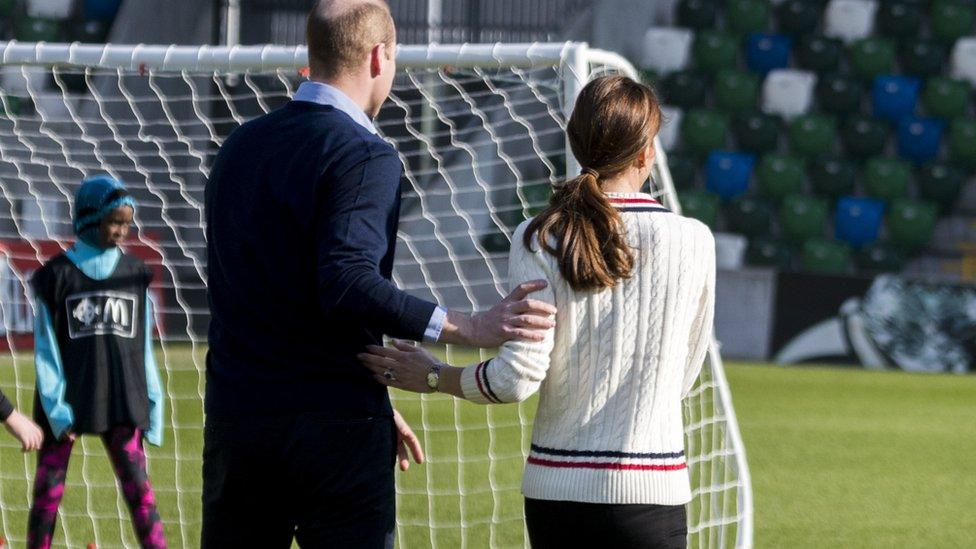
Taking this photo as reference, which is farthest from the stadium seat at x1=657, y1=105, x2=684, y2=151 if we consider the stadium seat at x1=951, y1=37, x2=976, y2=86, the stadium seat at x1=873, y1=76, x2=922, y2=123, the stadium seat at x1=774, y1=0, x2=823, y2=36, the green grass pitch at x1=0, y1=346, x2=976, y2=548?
the green grass pitch at x1=0, y1=346, x2=976, y2=548

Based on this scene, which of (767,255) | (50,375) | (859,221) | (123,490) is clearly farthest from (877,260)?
(50,375)

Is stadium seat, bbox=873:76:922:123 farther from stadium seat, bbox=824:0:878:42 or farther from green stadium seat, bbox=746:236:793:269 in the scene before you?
green stadium seat, bbox=746:236:793:269

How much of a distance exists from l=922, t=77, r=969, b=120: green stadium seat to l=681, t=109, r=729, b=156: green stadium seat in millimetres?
2342

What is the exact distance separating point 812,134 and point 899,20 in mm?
2155

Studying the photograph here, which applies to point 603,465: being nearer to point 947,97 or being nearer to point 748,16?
point 947,97

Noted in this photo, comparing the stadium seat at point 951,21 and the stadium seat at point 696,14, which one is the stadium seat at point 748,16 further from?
the stadium seat at point 951,21

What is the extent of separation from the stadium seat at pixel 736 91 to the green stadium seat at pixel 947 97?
1.95 metres

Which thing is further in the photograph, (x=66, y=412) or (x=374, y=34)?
(x=66, y=412)

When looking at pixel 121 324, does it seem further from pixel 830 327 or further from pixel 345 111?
pixel 830 327

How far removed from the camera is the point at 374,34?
233cm

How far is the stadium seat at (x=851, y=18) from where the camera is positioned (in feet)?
53.5

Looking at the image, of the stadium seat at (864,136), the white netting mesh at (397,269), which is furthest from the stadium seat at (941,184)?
the white netting mesh at (397,269)

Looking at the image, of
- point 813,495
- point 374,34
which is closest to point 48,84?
point 813,495

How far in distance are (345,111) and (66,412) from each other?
198cm
